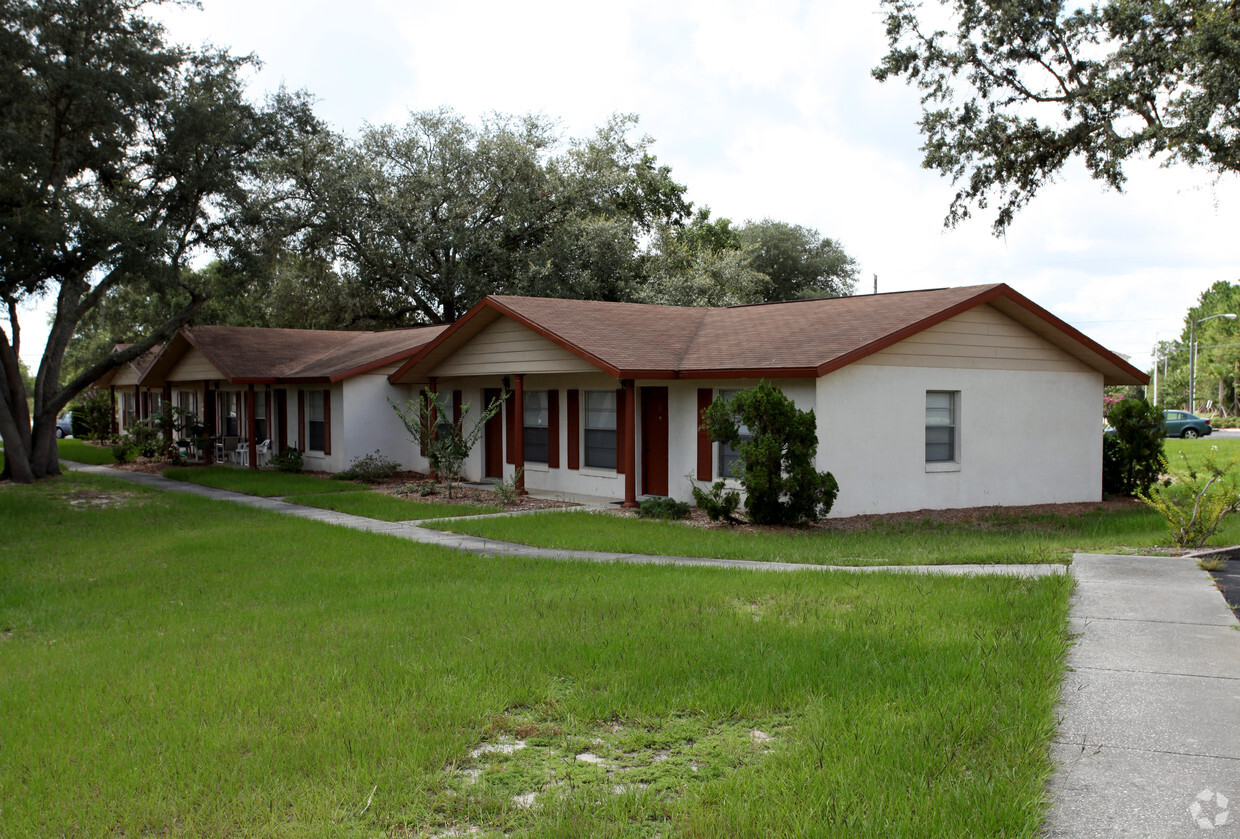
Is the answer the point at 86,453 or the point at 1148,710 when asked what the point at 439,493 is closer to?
the point at 1148,710

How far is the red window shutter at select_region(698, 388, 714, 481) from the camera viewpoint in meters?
17.2

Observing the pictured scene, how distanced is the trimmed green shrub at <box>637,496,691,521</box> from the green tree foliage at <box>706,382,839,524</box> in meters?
1.86

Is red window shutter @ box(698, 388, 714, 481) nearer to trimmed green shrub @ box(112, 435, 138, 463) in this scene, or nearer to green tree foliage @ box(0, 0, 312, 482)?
green tree foliage @ box(0, 0, 312, 482)

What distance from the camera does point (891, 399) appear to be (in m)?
16.2

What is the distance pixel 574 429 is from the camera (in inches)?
783

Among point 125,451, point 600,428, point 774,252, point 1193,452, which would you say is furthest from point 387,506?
point 774,252

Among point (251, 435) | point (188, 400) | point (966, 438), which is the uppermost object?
point (188, 400)

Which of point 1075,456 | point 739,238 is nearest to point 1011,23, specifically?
point 1075,456

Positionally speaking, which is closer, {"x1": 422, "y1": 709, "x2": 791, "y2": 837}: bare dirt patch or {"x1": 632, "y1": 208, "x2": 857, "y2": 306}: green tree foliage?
{"x1": 422, "y1": 709, "x2": 791, "y2": 837}: bare dirt patch

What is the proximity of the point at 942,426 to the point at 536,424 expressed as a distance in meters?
8.74

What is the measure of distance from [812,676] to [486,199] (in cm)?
3149

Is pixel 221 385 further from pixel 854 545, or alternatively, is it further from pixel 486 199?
pixel 854 545

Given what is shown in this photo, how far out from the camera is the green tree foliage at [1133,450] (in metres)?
19.1

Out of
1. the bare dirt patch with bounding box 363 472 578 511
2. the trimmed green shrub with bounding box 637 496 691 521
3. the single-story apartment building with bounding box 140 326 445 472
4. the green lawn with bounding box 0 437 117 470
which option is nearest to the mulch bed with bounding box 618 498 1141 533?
the trimmed green shrub with bounding box 637 496 691 521
